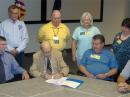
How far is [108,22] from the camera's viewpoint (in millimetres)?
10641

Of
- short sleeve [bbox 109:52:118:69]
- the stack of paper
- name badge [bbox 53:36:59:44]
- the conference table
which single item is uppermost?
name badge [bbox 53:36:59:44]

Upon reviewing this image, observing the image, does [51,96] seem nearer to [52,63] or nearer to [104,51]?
[52,63]

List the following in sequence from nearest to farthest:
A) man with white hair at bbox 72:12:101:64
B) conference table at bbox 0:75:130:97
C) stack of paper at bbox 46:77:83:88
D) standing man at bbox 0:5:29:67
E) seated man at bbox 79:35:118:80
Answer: conference table at bbox 0:75:130:97 → stack of paper at bbox 46:77:83:88 → seated man at bbox 79:35:118:80 → man with white hair at bbox 72:12:101:64 → standing man at bbox 0:5:29:67

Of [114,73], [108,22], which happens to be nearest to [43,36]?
[114,73]

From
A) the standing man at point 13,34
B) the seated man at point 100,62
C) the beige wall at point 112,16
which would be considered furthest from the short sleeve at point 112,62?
the beige wall at point 112,16

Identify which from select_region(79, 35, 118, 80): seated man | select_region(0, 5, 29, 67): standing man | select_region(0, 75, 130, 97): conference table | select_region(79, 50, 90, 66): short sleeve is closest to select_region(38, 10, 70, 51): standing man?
select_region(0, 5, 29, 67): standing man

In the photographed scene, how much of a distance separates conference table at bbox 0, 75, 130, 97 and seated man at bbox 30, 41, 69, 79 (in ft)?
1.72

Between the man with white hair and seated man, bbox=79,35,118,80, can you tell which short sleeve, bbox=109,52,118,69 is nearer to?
seated man, bbox=79,35,118,80

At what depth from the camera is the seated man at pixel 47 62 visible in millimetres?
4110

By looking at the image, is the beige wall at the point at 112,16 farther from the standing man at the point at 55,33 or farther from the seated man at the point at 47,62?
the seated man at the point at 47,62

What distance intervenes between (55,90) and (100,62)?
1.32m

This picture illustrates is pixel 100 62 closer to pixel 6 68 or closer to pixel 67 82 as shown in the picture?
pixel 67 82

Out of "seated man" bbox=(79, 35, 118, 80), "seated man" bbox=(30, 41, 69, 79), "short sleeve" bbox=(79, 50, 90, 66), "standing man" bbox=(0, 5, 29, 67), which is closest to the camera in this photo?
"seated man" bbox=(30, 41, 69, 79)

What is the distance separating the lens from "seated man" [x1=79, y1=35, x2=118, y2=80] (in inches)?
174
